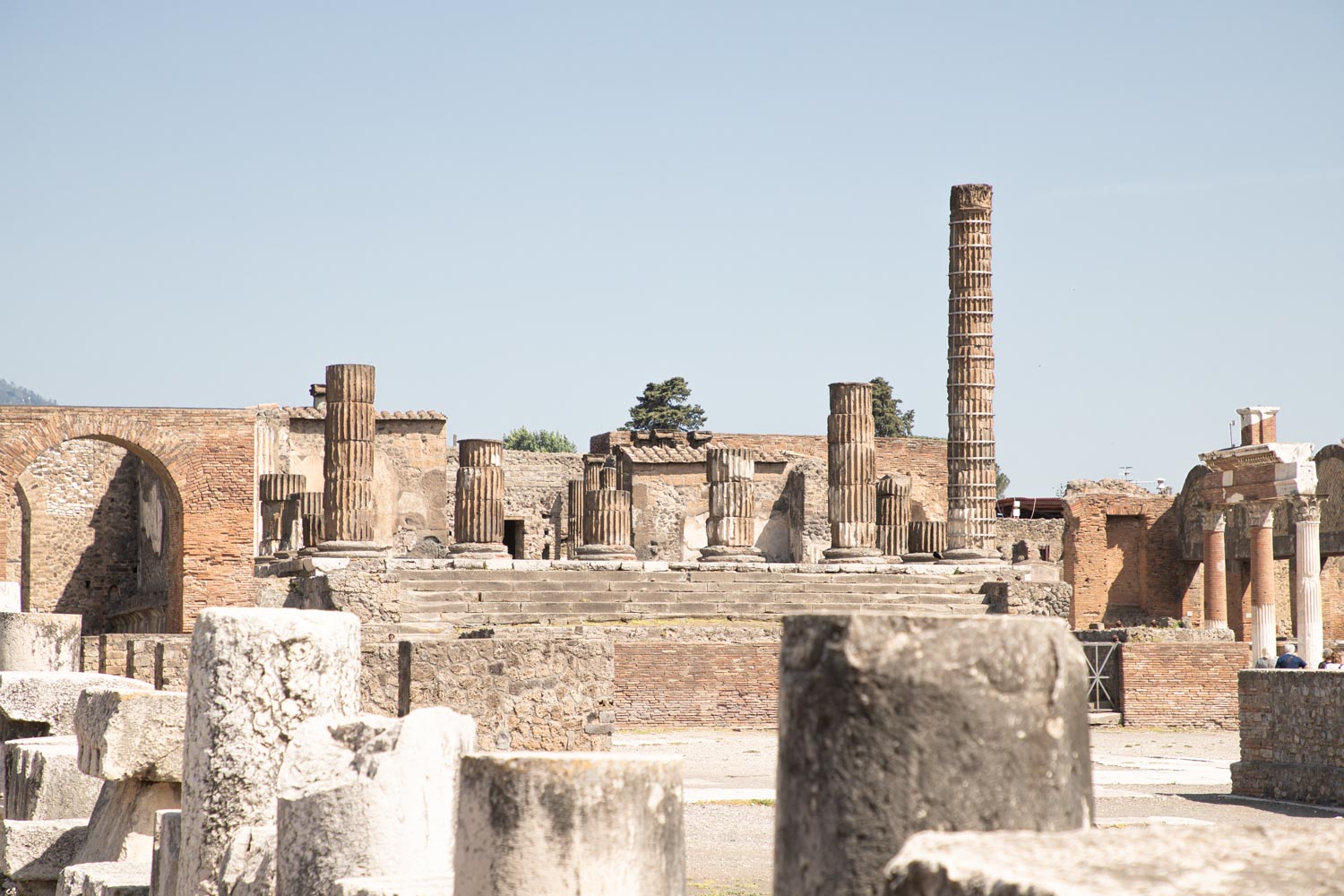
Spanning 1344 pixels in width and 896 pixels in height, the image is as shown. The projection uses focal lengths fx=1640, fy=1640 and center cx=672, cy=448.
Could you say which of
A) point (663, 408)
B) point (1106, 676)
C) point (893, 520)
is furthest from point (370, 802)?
point (663, 408)

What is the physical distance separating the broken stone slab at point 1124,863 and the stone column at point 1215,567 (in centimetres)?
3166

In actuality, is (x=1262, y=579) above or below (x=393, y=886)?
above

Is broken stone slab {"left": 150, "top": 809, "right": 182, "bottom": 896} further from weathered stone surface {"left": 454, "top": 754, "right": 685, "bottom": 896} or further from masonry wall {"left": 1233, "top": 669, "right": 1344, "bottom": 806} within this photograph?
masonry wall {"left": 1233, "top": 669, "right": 1344, "bottom": 806}

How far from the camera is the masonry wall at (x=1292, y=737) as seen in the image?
11234mm

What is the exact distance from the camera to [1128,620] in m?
36.2

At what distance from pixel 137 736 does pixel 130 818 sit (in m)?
0.41

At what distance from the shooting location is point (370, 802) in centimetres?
437

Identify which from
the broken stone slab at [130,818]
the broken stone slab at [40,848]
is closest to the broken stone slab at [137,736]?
the broken stone slab at [130,818]

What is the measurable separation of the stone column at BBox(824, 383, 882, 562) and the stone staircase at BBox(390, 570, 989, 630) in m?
1.69

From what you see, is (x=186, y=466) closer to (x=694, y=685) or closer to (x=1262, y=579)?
(x=694, y=685)

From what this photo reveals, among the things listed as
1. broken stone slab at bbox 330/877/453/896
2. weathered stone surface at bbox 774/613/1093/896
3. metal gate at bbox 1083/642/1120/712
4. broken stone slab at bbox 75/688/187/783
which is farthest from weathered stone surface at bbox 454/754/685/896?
metal gate at bbox 1083/642/1120/712

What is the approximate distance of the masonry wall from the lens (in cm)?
1123

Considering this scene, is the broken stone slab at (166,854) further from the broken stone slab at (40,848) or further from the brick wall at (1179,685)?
the brick wall at (1179,685)

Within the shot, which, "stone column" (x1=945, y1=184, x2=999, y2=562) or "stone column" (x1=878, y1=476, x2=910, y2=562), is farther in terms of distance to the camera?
"stone column" (x1=878, y1=476, x2=910, y2=562)
